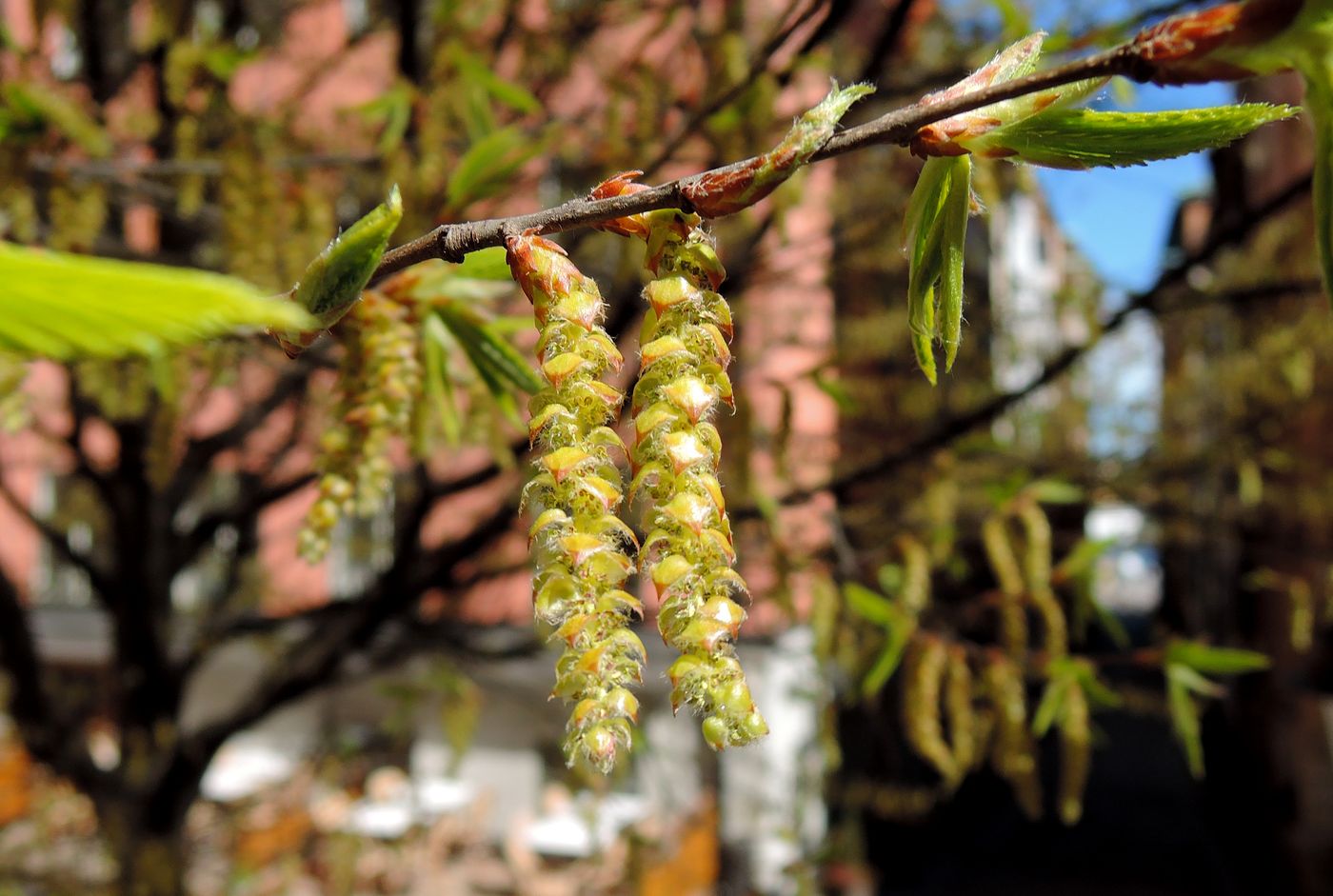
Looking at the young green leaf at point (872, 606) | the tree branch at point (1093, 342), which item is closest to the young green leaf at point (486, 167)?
the young green leaf at point (872, 606)

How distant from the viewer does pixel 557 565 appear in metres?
0.46

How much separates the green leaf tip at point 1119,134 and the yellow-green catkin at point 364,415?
464 mm

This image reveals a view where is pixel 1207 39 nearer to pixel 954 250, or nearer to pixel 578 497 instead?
pixel 954 250

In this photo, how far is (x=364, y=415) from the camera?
0.74 meters

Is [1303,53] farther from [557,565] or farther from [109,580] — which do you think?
[109,580]

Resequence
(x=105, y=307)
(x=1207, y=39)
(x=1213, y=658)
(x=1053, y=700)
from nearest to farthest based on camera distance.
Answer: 1. (x=105, y=307)
2. (x=1207, y=39)
3. (x=1213, y=658)
4. (x=1053, y=700)

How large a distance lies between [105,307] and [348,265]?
264 mm

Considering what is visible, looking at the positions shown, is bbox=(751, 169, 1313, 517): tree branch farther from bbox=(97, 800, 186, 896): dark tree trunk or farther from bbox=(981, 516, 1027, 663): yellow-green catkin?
bbox=(97, 800, 186, 896): dark tree trunk

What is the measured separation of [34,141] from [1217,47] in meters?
1.36

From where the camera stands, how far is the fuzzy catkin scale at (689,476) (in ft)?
1.41

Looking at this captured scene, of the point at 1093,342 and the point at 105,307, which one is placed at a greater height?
the point at 1093,342

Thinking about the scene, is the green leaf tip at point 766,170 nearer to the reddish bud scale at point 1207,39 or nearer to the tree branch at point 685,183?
the tree branch at point 685,183

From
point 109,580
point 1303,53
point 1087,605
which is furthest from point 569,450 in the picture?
point 109,580

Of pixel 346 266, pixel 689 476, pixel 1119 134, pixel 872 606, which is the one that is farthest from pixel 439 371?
pixel 872 606
